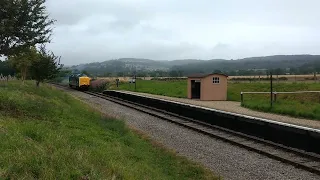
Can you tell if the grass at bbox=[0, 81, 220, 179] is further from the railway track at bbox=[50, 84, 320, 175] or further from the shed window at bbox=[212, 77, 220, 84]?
the shed window at bbox=[212, 77, 220, 84]

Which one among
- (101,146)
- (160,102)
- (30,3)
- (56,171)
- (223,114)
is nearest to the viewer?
(56,171)

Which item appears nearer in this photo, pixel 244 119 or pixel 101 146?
pixel 101 146

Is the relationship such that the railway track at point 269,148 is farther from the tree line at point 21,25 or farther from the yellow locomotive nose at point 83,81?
the yellow locomotive nose at point 83,81

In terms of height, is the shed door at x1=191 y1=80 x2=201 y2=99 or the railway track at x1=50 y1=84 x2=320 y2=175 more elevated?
the shed door at x1=191 y1=80 x2=201 y2=99

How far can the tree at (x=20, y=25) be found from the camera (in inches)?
562

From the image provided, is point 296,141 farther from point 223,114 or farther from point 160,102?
point 160,102

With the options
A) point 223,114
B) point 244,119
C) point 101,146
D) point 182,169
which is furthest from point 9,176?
point 223,114

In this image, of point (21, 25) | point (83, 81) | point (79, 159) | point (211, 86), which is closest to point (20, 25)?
point (21, 25)

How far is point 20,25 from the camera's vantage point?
1506 cm

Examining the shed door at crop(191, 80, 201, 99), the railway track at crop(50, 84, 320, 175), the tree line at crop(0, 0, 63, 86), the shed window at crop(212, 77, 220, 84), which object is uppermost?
the tree line at crop(0, 0, 63, 86)

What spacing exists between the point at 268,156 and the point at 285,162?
90 cm

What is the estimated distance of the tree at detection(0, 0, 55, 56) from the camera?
46.8 feet

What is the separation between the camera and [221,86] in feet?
115

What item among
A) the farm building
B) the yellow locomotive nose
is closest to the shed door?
the farm building
